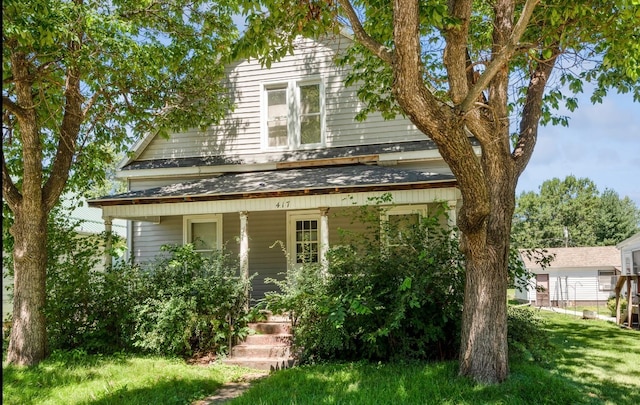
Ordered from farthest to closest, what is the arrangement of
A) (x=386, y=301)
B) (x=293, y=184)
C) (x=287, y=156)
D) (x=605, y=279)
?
(x=605, y=279) < (x=287, y=156) < (x=293, y=184) < (x=386, y=301)

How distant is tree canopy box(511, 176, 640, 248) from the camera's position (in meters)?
52.7

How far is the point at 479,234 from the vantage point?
637 cm

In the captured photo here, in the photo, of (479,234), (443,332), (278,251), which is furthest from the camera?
(278,251)

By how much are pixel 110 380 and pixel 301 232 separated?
6.48 meters

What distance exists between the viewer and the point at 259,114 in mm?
13188

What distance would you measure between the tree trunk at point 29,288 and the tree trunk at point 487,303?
6571 mm

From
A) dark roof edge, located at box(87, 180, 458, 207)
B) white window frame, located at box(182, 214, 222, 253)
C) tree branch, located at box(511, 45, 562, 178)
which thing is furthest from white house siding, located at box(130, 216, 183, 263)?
tree branch, located at box(511, 45, 562, 178)

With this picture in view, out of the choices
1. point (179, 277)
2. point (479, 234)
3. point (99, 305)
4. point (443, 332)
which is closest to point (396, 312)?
point (443, 332)

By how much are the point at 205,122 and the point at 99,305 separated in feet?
15.2

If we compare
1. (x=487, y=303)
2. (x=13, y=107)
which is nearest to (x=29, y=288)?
(x=13, y=107)

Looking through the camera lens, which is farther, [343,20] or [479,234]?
[343,20]

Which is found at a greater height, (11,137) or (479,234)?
(11,137)

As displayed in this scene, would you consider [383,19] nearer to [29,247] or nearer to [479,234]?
[479,234]

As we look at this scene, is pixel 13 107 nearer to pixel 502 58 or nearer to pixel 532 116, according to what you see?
pixel 502 58
